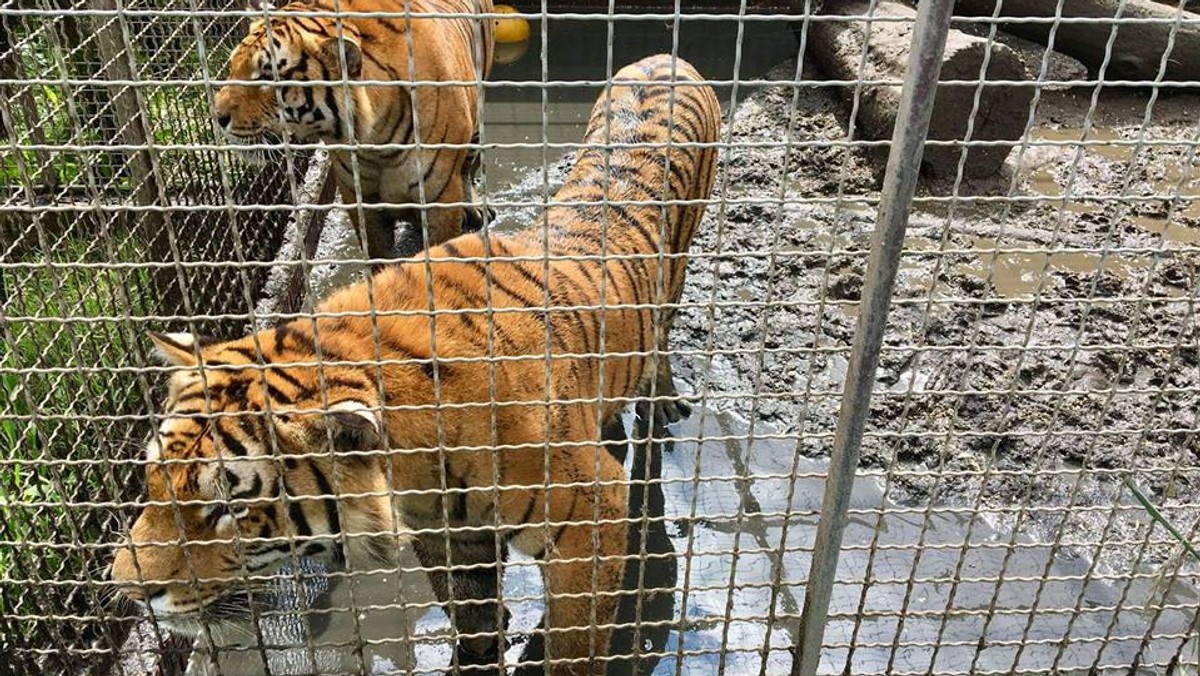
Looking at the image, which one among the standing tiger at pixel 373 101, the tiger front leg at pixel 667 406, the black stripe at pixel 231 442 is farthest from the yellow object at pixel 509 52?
the black stripe at pixel 231 442

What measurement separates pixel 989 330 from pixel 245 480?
2975 mm

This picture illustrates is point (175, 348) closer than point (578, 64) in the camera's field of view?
Yes

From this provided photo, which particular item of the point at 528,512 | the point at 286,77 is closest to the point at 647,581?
the point at 528,512

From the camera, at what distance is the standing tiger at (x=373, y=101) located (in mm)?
3471

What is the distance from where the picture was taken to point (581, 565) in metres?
2.47

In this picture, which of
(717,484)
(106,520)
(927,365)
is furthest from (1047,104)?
(106,520)

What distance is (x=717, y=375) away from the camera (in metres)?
3.86

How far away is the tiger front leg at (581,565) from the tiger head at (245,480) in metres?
0.40

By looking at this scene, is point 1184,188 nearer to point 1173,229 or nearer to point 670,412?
point 1173,229

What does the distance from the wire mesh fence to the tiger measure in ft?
0.04

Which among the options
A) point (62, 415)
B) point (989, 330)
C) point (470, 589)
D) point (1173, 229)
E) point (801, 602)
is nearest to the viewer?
point (62, 415)

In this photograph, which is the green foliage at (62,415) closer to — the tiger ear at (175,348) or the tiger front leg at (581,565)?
the tiger ear at (175,348)

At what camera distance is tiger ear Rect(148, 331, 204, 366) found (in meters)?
2.04

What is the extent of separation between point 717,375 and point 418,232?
1763mm
